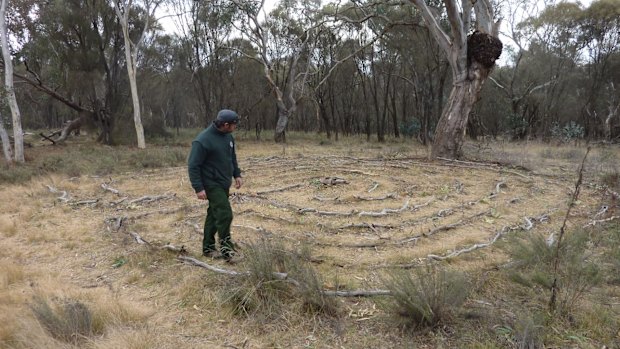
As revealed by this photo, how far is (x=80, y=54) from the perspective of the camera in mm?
18297

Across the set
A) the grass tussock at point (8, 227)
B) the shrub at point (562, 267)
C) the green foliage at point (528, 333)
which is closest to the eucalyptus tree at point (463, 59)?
the shrub at point (562, 267)

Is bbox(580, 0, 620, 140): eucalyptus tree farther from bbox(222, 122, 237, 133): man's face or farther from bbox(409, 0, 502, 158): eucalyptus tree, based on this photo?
bbox(222, 122, 237, 133): man's face

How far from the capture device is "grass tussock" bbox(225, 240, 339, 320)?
127 inches

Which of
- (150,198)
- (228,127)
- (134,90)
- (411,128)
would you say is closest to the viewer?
(228,127)

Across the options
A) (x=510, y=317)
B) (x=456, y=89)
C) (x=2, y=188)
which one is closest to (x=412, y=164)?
(x=456, y=89)

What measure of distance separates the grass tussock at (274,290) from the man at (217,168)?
30.3 inches

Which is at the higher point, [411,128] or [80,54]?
[80,54]

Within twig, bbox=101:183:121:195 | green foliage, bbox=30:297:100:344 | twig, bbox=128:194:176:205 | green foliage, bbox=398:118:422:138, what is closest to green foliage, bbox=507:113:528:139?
green foliage, bbox=398:118:422:138

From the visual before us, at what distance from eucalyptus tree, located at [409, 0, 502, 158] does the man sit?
8408 millimetres

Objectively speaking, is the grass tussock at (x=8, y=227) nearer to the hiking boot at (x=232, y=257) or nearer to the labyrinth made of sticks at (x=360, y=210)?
the labyrinth made of sticks at (x=360, y=210)

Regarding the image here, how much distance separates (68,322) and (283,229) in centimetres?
307

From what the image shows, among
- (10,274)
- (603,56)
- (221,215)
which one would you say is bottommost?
(10,274)

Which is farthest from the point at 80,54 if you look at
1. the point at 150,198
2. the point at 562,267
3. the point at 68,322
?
the point at 562,267

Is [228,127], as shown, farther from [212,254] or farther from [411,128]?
[411,128]
